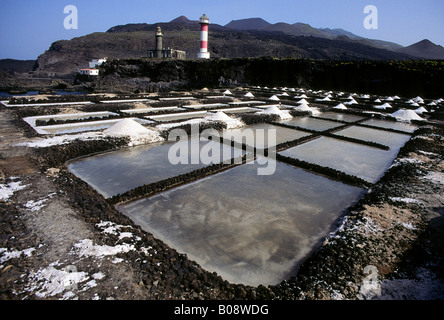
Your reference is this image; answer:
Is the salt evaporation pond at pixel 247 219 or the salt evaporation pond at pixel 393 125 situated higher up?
the salt evaporation pond at pixel 393 125

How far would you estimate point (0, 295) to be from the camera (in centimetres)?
195

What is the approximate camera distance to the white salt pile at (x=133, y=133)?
21.1 feet

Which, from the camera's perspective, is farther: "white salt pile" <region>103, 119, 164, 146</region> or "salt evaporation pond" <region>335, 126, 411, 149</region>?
"salt evaporation pond" <region>335, 126, 411, 149</region>

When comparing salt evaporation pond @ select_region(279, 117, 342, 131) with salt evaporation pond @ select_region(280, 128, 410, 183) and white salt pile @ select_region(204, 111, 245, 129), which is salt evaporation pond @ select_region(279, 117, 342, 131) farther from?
white salt pile @ select_region(204, 111, 245, 129)

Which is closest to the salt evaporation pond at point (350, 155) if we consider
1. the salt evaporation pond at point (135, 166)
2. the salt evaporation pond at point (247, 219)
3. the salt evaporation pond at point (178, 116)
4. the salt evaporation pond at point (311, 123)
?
the salt evaporation pond at point (247, 219)

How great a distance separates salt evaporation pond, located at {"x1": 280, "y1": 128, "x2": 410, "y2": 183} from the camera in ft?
17.7

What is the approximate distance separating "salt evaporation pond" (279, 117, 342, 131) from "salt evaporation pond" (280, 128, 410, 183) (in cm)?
159

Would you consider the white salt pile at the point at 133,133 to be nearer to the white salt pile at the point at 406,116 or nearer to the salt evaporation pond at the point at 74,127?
the salt evaporation pond at the point at 74,127

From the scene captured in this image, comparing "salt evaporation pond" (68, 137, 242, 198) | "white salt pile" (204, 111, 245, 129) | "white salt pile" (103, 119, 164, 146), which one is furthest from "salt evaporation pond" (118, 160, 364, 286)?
"white salt pile" (204, 111, 245, 129)

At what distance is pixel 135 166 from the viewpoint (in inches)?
198

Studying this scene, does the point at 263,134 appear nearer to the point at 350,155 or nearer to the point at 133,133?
the point at 350,155

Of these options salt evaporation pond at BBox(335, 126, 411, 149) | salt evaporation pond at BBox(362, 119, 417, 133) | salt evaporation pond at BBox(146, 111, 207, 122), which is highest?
salt evaporation pond at BBox(146, 111, 207, 122)

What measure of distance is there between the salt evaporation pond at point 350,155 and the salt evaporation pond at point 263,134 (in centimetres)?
62
